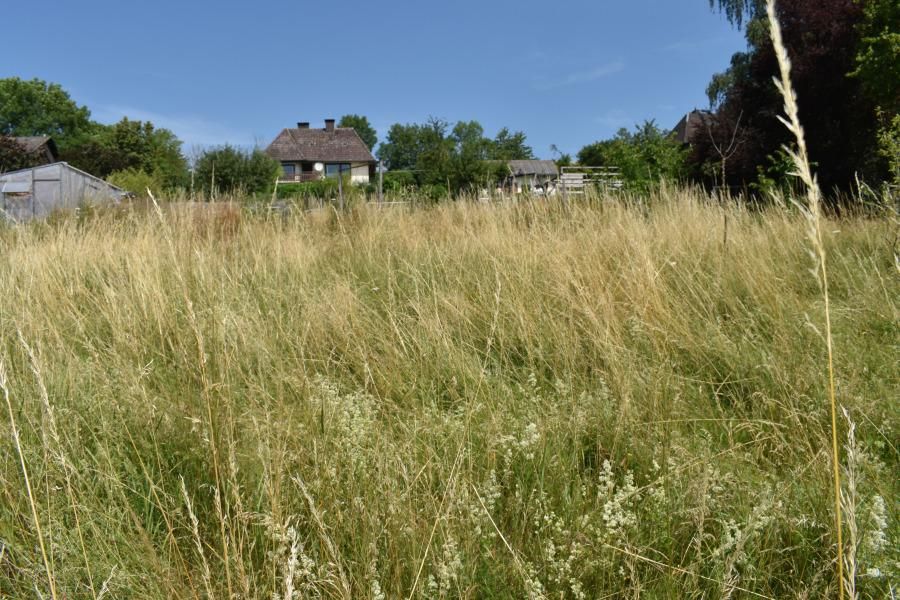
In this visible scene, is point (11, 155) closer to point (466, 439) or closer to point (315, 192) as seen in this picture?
point (315, 192)

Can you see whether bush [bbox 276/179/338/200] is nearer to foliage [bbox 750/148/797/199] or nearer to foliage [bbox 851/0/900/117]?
foliage [bbox 750/148/797/199]

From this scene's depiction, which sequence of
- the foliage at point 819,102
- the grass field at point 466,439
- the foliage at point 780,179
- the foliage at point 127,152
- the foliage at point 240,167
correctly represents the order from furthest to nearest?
the foliage at point 127,152 < the foliage at point 240,167 < the foliage at point 819,102 < the foliage at point 780,179 < the grass field at point 466,439

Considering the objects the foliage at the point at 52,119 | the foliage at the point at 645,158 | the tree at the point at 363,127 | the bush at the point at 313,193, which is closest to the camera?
the bush at the point at 313,193

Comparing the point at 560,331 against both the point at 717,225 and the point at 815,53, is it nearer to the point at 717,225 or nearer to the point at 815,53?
the point at 717,225

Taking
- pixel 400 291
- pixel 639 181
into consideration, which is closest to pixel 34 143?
pixel 639 181

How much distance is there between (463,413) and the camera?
1.95m

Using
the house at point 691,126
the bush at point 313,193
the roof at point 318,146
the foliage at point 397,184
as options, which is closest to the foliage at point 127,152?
the roof at point 318,146

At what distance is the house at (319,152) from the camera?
201ft

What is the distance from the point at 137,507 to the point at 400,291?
211 centimetres

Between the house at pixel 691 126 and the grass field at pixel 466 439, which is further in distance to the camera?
the house at pixel 691 126

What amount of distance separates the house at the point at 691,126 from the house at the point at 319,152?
3041 cm

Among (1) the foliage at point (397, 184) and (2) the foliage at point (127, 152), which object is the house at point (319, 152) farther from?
(1) the foliage at point (397, 184)

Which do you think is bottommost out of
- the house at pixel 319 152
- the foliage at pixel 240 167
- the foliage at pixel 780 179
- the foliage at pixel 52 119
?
the foliage at pixel 780 179

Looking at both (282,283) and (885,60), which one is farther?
(885,60)
